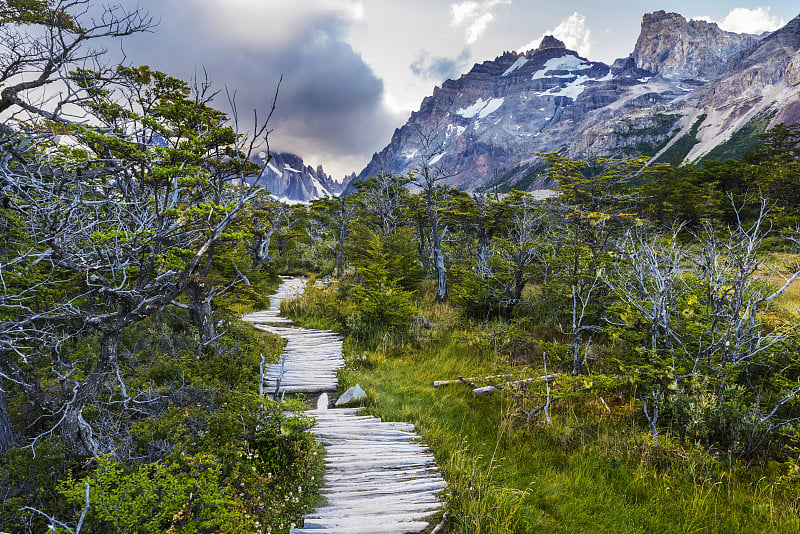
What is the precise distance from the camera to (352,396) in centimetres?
625

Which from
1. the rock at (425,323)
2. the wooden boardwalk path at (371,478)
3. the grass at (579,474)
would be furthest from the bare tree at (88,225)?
the rock at (425,323)

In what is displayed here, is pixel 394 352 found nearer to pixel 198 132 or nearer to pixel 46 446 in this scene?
pixel 46 446

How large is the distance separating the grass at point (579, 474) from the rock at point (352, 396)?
7.7 inches

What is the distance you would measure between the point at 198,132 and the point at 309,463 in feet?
30.4

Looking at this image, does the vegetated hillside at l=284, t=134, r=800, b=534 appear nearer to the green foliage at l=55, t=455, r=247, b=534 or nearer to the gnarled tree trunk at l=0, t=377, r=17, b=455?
the green foliage at l=55, t=455, r=247, b=534

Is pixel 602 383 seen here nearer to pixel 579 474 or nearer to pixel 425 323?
pixel 579 474

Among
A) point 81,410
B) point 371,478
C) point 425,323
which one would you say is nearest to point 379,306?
point 425,323

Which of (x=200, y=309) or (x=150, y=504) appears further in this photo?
(x=200, y=309)

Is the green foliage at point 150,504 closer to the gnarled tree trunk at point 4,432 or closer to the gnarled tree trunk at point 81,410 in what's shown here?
the gnarled tree trunk at point 81,410

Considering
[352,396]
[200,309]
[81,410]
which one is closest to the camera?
[81,410]

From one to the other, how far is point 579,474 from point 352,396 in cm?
400

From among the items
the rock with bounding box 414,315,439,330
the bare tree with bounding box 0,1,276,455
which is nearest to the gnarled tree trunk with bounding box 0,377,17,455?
the bare tree with bounding box 0,1,276,455

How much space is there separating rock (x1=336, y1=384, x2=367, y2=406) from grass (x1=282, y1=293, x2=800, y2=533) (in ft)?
0.64

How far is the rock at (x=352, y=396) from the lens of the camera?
20.3 ft
